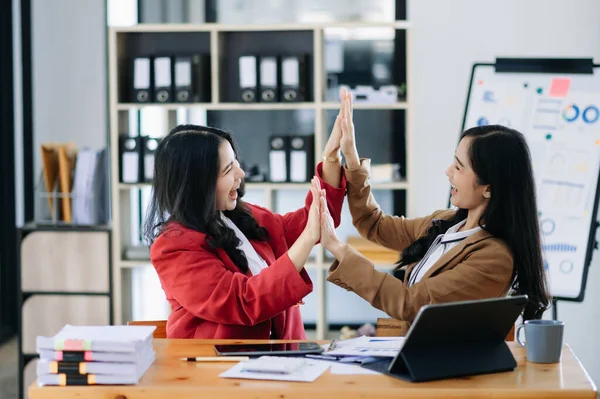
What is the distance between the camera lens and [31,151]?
18.3ft

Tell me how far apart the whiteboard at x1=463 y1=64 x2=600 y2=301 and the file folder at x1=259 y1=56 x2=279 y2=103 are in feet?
3.44

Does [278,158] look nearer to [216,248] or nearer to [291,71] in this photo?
[291,71]

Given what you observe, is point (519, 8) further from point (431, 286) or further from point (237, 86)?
point (431, 286)

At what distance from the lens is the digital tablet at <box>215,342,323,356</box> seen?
2.03 metres

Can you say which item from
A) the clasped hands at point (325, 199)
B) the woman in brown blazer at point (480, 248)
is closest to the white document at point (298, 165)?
the clasped hands at point (325, 199)

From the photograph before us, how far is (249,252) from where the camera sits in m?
2.49

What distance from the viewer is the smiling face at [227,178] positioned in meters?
2.39

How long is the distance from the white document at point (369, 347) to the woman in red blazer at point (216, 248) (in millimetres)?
171

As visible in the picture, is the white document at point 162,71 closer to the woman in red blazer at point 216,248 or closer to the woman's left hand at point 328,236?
the woman in red blazer at point 216,248

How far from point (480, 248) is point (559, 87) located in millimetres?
1888

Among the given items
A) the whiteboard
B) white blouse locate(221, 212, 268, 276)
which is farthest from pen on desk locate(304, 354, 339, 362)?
the whiteboard

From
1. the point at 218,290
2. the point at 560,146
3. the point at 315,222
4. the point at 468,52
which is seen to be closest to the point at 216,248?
the point at 218,290

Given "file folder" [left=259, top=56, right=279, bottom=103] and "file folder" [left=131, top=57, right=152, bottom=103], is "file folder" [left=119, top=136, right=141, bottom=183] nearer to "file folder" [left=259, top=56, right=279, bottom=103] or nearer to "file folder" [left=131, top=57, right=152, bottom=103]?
→ "file folder" [left=131, top=57, right=152, bottom=103]

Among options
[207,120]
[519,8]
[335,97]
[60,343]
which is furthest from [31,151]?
[60,343]
